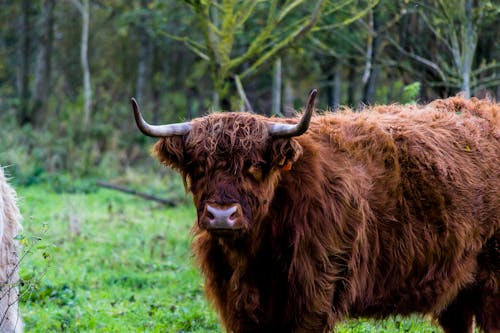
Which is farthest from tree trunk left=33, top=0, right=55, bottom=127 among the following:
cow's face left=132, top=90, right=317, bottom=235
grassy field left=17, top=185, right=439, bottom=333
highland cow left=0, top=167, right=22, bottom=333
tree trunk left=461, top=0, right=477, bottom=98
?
cow's face left=132, top=90, right=317, bottom=235

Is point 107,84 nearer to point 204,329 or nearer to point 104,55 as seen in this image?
point 104,55

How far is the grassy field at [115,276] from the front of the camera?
6.79m

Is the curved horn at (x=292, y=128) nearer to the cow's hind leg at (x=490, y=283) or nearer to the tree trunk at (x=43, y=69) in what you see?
the cow's hind leg at (x=490, y=283)

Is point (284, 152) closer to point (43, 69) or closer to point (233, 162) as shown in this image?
point (233, 162)

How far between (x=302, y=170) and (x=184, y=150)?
0.74m

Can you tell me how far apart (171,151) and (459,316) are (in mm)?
2840

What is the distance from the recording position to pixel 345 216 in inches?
192

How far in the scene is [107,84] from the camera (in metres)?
31.7

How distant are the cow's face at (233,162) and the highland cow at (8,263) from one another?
1.15 metres

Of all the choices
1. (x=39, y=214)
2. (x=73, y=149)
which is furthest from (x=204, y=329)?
(x=73, y=149)

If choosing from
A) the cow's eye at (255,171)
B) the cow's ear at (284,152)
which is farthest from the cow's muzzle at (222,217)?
the cow's ear at (284,152)

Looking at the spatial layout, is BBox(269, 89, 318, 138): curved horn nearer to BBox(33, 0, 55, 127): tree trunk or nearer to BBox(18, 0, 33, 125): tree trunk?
BBox(33, 0, 55, 127): tree trunk

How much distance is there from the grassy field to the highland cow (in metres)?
0.12

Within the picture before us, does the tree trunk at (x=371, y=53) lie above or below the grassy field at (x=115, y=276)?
above
